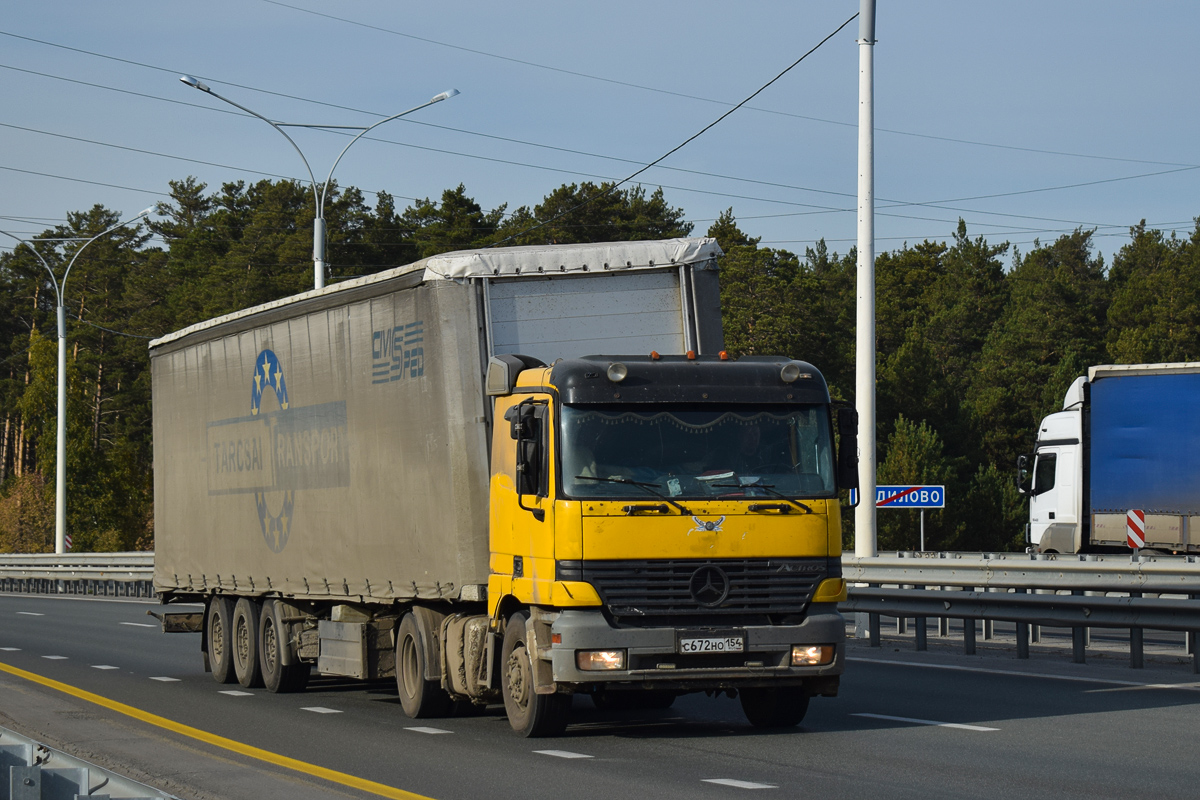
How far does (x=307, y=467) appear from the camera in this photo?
1459 cm

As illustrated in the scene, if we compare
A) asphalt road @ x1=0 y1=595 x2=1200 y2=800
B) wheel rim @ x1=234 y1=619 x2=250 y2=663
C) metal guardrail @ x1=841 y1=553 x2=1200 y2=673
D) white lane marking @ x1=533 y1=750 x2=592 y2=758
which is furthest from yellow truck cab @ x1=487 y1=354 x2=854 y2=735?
wheel rim @ x1=234 y1=619 x2=250 y2=663

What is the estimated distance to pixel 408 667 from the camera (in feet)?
42.7

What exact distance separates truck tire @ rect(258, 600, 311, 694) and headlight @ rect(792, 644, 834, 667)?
239 inches

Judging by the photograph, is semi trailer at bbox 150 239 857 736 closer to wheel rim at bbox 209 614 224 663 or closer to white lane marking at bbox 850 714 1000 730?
white lane marking at bbox 850 714 1000 730

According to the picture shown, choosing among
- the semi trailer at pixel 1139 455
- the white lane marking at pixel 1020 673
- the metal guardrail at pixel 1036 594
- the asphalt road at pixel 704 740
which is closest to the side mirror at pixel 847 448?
the asphalt road at pixel 704 740

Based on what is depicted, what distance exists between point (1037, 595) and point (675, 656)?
6446 millimetres

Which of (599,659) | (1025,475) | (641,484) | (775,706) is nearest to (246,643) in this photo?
(775,706)

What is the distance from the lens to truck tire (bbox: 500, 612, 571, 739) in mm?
11062

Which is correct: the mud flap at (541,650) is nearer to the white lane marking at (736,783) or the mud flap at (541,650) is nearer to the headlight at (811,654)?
the headlight at (811,654)

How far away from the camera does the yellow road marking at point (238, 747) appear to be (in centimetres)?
924

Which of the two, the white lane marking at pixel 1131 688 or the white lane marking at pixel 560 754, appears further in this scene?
the white lane marking at pixel 1131 688

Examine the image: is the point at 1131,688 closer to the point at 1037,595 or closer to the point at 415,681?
the point at 1037,595

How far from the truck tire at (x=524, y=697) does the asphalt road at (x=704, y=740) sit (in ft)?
0.46

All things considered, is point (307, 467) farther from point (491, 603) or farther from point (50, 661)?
point (50, 661)
